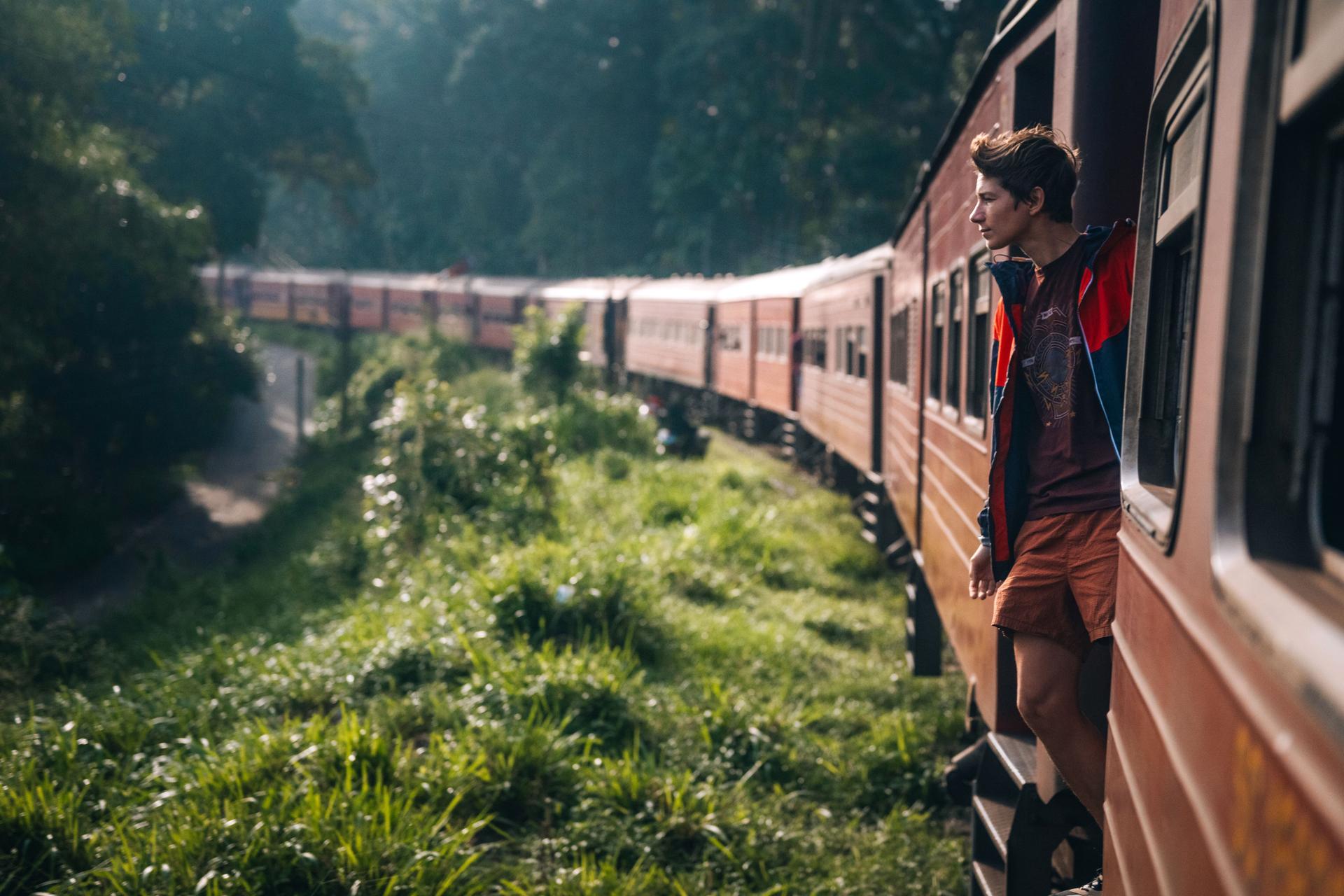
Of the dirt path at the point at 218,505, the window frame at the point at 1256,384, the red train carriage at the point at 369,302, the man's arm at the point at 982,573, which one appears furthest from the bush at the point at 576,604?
the red train carriage at the point at 369,302

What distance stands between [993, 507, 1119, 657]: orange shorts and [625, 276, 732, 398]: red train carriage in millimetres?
20399

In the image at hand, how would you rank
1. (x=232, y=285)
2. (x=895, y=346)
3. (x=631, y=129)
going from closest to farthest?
1. (x=895, y=346)
2. (x=631, y=129)
3. (x=232, y=285)

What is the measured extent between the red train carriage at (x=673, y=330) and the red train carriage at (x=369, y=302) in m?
11.4

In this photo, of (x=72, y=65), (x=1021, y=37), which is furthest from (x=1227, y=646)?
(x=72, y=65)

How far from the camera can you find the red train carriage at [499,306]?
32656 mm

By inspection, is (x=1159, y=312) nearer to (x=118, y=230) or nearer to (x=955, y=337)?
(x=955, y=337)

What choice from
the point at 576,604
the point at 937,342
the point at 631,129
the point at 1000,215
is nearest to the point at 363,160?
the point at 631,129

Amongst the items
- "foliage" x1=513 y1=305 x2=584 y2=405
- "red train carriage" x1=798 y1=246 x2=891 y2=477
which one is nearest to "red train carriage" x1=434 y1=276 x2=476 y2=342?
"foliage" x1=513 y1=305 x2=584 y2=405

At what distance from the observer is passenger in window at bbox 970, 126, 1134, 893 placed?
2.66 m

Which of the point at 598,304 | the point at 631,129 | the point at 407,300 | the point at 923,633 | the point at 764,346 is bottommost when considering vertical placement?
the point at 923,633

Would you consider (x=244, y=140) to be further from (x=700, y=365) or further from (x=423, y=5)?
(x=423, y=5)

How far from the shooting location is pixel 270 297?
1791 inches

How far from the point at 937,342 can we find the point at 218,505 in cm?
1978

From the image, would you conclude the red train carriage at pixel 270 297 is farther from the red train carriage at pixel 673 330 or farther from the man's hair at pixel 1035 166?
the man's hair at pixel 1035 166
